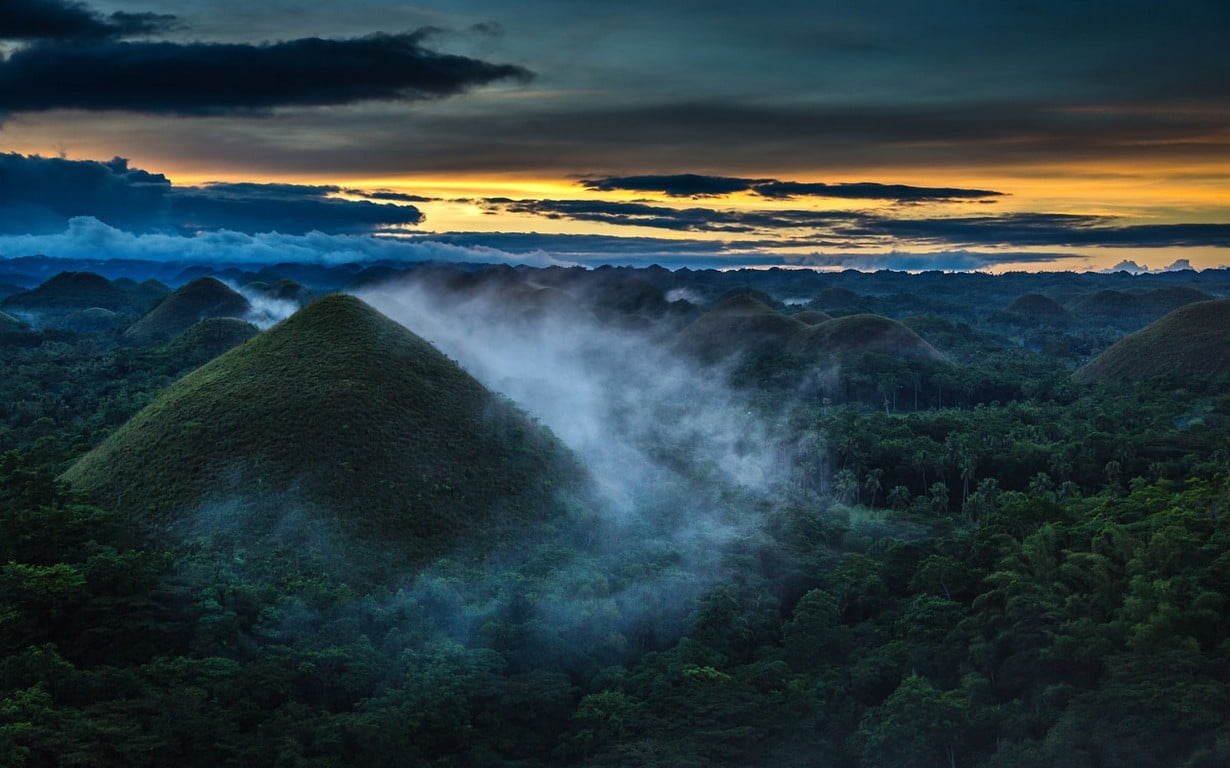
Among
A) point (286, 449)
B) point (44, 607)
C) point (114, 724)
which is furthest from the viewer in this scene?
point (286, 449)

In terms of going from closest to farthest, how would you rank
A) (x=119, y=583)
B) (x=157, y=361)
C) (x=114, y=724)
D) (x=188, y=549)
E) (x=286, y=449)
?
(x=114, y=724)
(x=119, y=583)
(x=188, y=549)
(x=286, y=449)
(x=157, y=361)

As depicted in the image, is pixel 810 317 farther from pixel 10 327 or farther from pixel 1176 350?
pixel 10 327

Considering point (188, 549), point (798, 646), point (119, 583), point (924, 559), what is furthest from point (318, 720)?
point (924, 559)

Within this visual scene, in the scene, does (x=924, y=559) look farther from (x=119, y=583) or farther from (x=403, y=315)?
(x=403, y=315)

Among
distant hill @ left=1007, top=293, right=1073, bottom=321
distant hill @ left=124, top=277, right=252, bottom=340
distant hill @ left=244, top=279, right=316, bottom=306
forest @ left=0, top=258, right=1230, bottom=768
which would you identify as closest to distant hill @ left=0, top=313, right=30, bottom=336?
distant hill @ left=124, top=277, right=252, bottom=340

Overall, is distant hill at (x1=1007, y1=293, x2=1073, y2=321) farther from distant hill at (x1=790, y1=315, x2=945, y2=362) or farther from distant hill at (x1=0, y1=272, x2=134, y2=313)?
distant hill at (x1=0, y1=272, x2=134, y2=313)
